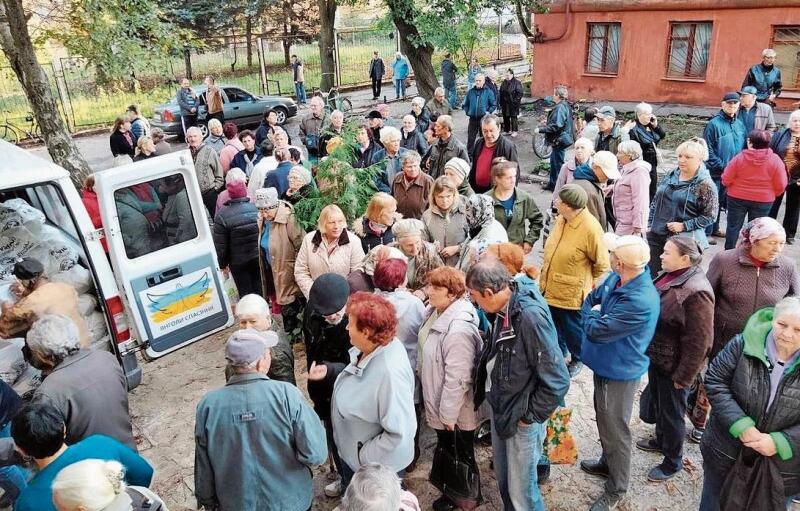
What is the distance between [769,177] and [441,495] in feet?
17.0

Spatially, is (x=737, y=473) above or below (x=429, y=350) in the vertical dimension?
below

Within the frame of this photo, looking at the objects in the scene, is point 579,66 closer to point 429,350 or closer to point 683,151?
point 683,151

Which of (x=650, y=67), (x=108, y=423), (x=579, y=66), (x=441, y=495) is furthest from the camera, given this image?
(x=579, y=66)

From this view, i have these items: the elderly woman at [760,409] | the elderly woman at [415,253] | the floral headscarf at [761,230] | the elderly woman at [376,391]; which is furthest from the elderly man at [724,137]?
the elderly woman at [376,391]

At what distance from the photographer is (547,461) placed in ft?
13.5

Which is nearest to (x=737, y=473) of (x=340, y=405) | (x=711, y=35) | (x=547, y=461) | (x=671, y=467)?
(x=671, y=467)

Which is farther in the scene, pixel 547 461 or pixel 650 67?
pixel 650 67

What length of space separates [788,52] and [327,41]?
1368 centimetres

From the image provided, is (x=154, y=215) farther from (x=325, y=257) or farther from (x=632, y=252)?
(x=632, y=252)

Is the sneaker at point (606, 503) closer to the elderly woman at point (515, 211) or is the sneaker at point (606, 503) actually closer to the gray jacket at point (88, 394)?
the elderly woman at point (515, 211)

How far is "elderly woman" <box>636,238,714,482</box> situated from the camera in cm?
368

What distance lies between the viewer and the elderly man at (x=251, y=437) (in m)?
2.84

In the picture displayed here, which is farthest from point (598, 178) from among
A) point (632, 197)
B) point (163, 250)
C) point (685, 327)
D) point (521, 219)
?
point (163, 250)

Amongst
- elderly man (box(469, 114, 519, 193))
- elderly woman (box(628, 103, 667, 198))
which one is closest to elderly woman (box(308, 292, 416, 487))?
elderly man (box(469, 114, 519, 193))
